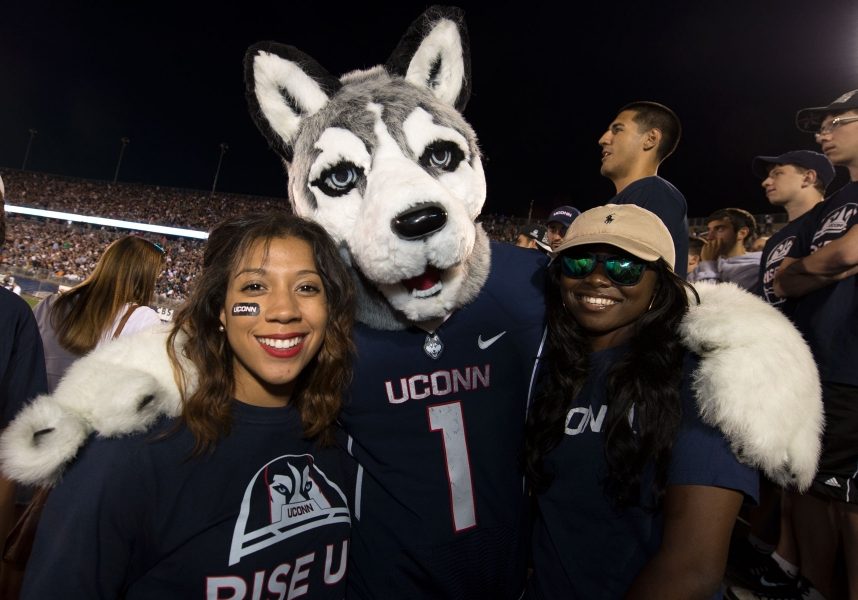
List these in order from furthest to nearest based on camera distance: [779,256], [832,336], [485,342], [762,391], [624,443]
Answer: [779,256]
[832,336]
[485,342]
[624,443]
[762,391]

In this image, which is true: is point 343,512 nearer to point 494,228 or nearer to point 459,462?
point 459,462

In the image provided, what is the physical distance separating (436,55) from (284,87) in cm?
64

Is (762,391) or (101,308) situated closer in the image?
(762,391)

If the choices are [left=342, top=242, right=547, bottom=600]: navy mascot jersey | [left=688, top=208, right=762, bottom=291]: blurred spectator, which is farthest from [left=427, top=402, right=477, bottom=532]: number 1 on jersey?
[left=688, top=208, right=762, bottom=291]: blurred spectator

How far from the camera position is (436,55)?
2.06 metres

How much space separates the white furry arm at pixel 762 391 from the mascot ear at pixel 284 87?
5.44 feet

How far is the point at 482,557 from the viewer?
1702 millimetres

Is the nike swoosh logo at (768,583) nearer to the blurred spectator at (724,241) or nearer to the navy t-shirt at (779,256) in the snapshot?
the navy t-shirt at (779,256)

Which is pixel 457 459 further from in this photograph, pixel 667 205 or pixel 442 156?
pixel 667 205

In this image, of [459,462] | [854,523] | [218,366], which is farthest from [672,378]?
[854,523]

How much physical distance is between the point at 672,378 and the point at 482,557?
2.89ft

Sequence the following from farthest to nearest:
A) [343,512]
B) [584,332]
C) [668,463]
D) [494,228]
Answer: [494,228] → [584,332] → [343,512] → [668,463]

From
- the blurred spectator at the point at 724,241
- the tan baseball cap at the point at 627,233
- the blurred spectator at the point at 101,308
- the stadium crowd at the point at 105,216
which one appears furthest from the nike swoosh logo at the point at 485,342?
the stadium crowd at the point at 105,216

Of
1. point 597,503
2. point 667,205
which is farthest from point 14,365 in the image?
point 667,205
